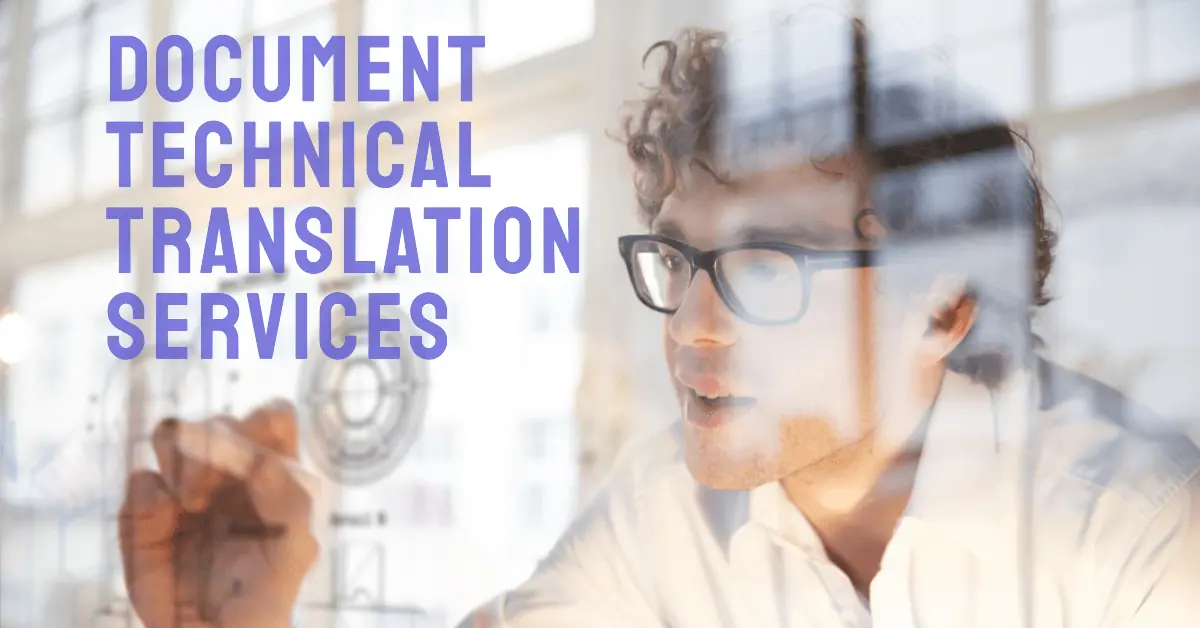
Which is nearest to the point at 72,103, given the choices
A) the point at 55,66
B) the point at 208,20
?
the point at 55,66

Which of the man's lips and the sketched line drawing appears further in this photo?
the sketched line drawing

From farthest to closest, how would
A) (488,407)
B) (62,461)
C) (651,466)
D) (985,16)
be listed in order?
(62,461), (488,407), (651,466), (985,16)

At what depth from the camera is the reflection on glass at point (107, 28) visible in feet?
5.51

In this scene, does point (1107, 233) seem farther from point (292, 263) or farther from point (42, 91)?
point (42, 91)

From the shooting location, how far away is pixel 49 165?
1810mm

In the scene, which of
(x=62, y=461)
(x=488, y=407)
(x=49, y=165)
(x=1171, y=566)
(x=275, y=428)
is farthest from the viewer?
(x=49, y=165)

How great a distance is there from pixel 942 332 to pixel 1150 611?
1.15 feet

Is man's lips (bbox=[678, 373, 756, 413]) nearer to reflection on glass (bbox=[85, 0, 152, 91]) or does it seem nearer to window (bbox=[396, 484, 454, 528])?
window (bbox=[396, 484, 454, 528])

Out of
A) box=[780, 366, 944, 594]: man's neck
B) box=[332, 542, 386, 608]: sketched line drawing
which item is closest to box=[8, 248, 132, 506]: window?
box=[332, 542, 386, 608]: sketched line drawing

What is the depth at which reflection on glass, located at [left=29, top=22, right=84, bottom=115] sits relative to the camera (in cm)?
177

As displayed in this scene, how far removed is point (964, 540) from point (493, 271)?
2.26 ft

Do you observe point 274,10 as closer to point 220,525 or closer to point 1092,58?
point 220,525

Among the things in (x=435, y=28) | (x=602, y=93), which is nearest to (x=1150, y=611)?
(x=602, y=93)

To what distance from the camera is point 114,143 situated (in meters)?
1.70
